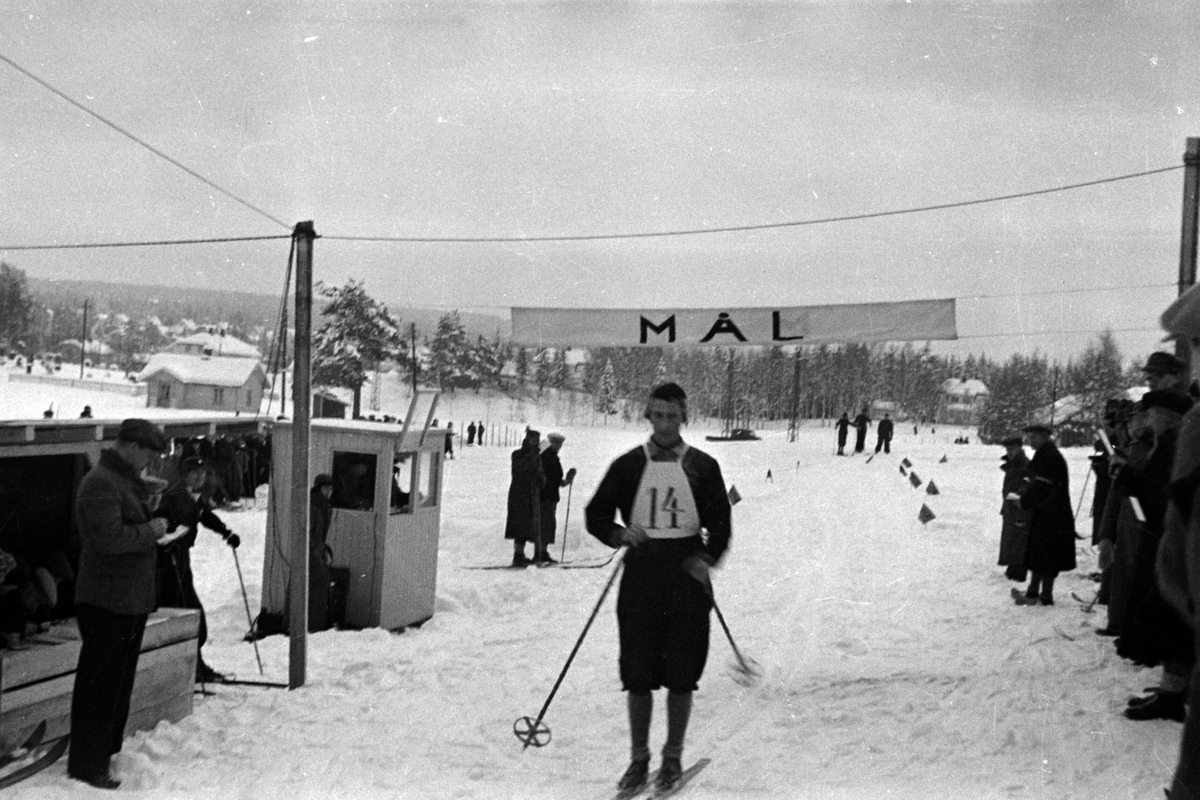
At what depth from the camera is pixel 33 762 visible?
14.9 feet

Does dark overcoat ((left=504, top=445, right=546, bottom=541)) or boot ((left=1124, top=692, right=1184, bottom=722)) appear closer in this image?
boot ((left=1124, top=692, right=1184, bottom=722))

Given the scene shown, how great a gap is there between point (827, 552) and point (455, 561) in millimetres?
5374

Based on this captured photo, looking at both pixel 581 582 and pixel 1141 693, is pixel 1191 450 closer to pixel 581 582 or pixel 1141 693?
pixel 1141 693

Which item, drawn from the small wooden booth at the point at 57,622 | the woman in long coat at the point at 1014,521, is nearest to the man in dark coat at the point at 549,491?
the woman in long coat at the point at 1014,521

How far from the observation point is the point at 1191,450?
2.18 metres

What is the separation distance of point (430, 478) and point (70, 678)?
5.42 meters

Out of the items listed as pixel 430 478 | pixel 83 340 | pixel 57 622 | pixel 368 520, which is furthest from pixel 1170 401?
pixel 83 340

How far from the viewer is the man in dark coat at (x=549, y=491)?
44.1 feet

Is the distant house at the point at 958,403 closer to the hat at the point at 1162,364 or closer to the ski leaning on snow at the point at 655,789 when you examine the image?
the hat at the point at 1162,364

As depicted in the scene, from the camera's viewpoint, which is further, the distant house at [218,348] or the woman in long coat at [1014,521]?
the distant house at [218,348]

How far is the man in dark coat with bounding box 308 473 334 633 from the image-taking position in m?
8.66

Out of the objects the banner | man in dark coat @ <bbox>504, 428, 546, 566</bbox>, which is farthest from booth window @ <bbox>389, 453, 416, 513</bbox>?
man in dark coat @ <bbox>504, 428, 546, 566</bbox>

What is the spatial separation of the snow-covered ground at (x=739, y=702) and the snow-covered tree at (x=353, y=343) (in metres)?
22.2

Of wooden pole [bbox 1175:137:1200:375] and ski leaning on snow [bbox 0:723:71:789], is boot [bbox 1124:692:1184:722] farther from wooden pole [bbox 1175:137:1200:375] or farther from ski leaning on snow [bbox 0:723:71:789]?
ski leaning on snow [bbox 0:723:71:789]
